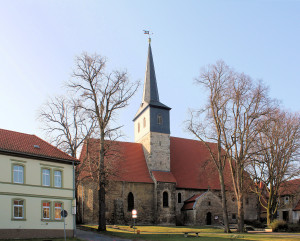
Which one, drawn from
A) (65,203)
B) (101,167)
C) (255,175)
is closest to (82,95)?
(101,167)

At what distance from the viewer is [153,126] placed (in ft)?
153

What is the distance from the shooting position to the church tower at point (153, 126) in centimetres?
4616

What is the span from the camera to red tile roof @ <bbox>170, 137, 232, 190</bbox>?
4691 centimetres

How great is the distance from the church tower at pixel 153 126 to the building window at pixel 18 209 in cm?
2225

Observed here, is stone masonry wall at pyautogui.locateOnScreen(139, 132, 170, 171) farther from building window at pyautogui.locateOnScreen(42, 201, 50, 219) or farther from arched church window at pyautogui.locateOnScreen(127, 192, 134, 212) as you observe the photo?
building window at pyautogui.locateOnScreen(42, 201, 50, 219)

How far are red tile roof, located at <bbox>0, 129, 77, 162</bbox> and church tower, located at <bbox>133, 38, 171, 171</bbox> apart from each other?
19001 mm

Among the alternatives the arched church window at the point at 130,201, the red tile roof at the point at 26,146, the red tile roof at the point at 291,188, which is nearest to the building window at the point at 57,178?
the red tile roof at the point at 26,146

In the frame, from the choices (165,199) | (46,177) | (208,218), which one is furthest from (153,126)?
(46,177)

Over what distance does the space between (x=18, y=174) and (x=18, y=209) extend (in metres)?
2.35

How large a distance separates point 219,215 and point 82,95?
23.2m

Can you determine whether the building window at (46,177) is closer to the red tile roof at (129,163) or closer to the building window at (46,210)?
the building window at (46,210)

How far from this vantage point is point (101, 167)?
100 feet

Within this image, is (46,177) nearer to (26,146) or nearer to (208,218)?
(26,146)

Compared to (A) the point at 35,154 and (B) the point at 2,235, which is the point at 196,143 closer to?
(A) the point at 35,154
